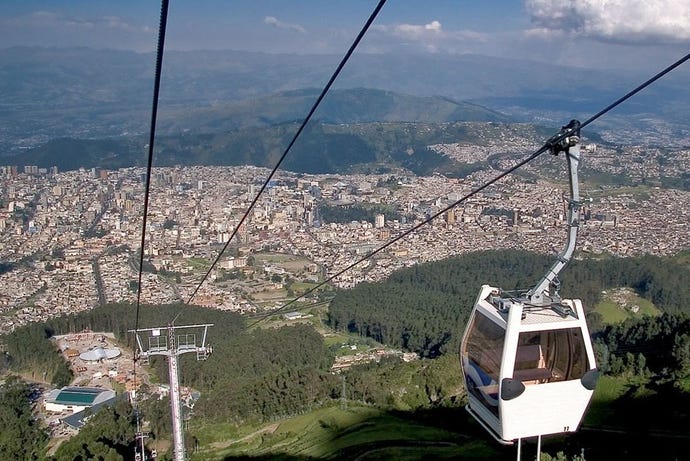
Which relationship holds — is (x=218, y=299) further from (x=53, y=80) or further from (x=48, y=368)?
(x=53, y=80)

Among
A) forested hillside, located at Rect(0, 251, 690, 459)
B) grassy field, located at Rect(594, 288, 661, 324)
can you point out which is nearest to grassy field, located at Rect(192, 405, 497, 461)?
forested hillside, located at Rect(0, 251, 690, 459)

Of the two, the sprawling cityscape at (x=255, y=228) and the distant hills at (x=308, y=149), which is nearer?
the sprawling cityscape at (x=255, y=228)

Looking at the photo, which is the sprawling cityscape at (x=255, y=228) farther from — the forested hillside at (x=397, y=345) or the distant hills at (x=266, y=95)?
the distant hills at (x=266, y=95)

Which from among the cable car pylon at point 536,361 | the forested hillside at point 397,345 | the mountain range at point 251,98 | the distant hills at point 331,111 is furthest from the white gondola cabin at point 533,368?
the distant hills at point 331,111

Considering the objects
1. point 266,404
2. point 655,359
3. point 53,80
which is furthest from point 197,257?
point 53,80

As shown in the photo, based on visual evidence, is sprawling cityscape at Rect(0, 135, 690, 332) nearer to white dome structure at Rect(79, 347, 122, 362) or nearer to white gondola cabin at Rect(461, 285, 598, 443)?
white dome structure at Rect(79, 347, 122, 362)

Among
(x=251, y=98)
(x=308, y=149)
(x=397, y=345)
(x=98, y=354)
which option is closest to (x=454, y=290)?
(x=397, y=345)

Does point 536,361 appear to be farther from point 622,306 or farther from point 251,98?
point 251,98
